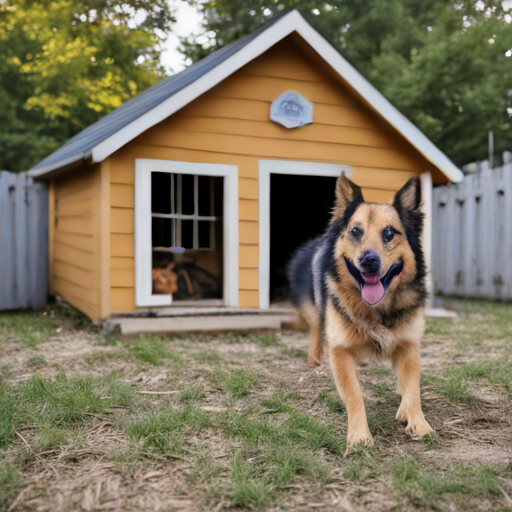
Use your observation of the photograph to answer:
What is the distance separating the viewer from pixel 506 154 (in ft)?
30.7

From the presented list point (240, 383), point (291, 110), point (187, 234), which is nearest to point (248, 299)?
point (291, 110)

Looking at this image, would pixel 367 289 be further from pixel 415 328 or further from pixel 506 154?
pixel 506 154

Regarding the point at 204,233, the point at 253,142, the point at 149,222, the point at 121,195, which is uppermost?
the point at 253,142

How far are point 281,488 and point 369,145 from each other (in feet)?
18.4

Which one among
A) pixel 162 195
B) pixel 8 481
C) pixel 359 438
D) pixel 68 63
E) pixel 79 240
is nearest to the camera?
pixel 8 481

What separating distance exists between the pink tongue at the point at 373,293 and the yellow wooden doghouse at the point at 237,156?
3.59 m

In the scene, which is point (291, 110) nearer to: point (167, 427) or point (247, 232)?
point (247, 232)

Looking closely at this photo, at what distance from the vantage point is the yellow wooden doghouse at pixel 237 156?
6.27 metres

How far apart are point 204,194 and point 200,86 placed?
10.8 ft

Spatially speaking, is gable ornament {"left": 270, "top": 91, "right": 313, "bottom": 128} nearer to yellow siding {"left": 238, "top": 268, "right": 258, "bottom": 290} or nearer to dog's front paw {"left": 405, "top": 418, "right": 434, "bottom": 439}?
yellow siding {"left": 238, "top": 268, "right": 258, "bottom": 290}

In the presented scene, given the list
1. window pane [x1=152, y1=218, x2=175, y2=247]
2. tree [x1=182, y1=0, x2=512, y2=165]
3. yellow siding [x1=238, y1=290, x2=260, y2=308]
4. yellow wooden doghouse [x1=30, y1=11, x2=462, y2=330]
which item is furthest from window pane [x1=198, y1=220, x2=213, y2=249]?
tree [x1=182, y1=0, x2=512, y2=165]

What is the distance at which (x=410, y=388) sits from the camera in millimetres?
3281

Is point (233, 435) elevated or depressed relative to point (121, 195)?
depressed

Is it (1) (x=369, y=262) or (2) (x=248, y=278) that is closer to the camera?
(1) (x=369, y=262)
